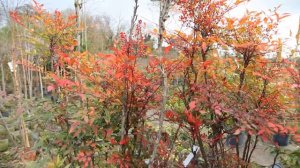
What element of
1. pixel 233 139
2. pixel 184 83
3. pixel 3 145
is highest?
pixel 184 83

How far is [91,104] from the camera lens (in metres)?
1.84

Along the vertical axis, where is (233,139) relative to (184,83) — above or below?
below

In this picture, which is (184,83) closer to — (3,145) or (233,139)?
(233,139)

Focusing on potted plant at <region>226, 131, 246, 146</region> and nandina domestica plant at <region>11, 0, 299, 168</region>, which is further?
potted plant at <region>226, 131, 246, 146</region>

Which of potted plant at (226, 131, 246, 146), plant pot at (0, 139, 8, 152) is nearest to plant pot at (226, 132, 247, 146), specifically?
potted plant at (226, 131, 246, 146)

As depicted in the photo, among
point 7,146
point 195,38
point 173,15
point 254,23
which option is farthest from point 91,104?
point 7,146

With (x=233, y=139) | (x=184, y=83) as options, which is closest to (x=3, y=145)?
(x=233, y=139)

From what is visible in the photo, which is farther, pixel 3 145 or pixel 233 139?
pixel 3 145

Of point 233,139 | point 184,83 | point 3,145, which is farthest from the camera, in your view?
point 3,145

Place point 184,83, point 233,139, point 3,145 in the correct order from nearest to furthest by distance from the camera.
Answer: point 184,83 → point 233,139 → point 3,145

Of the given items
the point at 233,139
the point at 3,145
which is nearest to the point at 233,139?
the point at 233,139

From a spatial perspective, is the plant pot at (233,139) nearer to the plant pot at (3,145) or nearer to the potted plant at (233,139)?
the potted plant at (233,139)

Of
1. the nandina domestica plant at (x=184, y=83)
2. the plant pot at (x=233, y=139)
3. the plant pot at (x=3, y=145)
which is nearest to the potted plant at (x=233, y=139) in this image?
the plant pot at (x=233, y=139)

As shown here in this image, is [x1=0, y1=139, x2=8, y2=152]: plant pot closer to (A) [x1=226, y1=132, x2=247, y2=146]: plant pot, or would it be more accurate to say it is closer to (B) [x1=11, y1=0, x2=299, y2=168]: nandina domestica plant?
(B) [x1=11, y1=0, x2=299, y2=168]: nandina domestica plant
